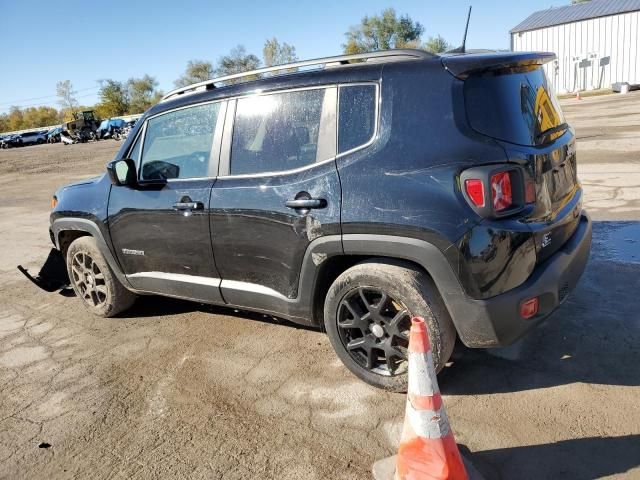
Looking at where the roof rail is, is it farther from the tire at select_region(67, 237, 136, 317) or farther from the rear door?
the tire at select_region(67, 237, 136, 317)

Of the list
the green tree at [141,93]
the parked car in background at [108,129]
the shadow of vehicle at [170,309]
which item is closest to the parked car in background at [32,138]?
the parked car in background at [108,129]

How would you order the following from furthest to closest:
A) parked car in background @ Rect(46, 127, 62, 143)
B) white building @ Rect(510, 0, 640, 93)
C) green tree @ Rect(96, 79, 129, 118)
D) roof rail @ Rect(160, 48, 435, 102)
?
green tree @ Rect(96, 79, 129, 118) → parked car in background @ Rect(46, 127, 62, 143) → white building @ Rect(510, 0, 640, 93) → roof rail @ Rect(160, 48, 435, 102)

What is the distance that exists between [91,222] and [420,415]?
338 centimetres

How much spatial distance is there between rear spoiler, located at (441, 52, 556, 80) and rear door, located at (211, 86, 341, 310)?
0.71 meters

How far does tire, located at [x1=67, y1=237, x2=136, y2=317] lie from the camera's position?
460 cm

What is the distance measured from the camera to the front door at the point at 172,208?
3.71 meters

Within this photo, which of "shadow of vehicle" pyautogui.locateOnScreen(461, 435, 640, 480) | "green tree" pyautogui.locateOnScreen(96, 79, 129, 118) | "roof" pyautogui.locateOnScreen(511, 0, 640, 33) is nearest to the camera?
"shadow of vehicle" pyautogui.locateOnScreen(461, 435, 640, 480)

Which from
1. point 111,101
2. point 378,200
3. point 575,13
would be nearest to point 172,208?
point 378,200

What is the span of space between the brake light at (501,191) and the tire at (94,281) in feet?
11.1

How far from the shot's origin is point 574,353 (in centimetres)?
329

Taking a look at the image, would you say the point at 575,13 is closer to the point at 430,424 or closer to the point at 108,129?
Result: the point at 108,129

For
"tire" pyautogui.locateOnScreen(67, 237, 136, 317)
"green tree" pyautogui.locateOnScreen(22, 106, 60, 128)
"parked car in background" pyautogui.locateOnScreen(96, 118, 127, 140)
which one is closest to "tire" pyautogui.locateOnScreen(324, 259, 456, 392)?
"tire" pyautogui.locateOnScreen(67, 237, 136, 317)

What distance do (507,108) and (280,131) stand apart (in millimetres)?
1379

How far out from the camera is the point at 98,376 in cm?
372
